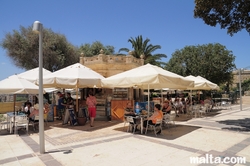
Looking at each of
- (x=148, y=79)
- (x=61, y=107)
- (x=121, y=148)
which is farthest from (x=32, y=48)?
(x=121, y=148)

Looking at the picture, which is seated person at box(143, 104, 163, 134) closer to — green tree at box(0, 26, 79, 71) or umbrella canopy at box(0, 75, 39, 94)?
umbrella canopy at box(0, 75, 39, 94)

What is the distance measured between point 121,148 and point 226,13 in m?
8.61

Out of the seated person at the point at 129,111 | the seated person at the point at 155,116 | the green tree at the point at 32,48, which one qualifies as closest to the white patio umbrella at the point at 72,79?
the seated person at the point at 129,111

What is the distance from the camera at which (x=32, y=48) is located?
2175 cm

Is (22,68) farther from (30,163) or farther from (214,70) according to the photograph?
(214,70)

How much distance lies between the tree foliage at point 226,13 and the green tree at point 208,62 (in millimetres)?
14371

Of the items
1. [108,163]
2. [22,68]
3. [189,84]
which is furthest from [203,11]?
[22,68]

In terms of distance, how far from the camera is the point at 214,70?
23.2 m

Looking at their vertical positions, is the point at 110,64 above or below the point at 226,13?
below

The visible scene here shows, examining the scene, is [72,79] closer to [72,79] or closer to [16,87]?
[72,79]

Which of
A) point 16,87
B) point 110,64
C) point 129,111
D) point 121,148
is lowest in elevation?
point 121,148

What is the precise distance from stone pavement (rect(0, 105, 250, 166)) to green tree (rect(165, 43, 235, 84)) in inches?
691

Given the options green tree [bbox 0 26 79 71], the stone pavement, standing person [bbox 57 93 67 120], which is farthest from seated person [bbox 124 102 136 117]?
green tree [bbox 0 26 79 71]

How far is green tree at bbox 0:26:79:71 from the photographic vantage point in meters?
21.5
